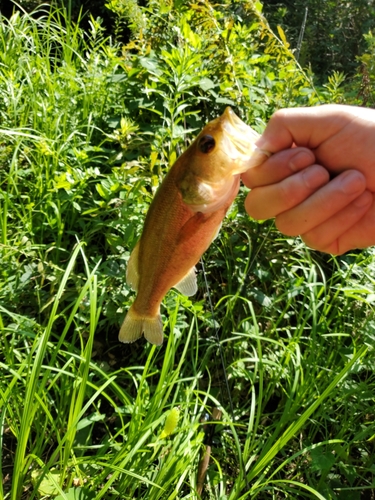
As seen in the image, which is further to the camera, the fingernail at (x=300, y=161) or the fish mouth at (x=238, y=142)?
the fingernail at (x=300, y=161)

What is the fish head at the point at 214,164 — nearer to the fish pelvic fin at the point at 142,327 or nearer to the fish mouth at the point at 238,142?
the fish mouth at the point at 238,142

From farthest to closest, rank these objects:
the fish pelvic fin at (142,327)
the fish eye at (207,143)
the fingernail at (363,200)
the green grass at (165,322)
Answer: the green grass at (165,322) < the fish pelvic fin at (142,327) < the fingernail at (363,200) < the fish eye at (207,143)

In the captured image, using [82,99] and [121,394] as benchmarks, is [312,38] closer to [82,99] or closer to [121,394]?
[82,99]

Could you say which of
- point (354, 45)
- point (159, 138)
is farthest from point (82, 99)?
point (354, 45)

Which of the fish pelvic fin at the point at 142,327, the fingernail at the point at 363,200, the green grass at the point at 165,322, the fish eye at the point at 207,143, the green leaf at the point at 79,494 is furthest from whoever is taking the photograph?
the green grass at the point at 165,322

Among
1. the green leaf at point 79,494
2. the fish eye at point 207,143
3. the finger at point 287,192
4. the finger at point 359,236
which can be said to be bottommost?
the green leaf at point 79,494

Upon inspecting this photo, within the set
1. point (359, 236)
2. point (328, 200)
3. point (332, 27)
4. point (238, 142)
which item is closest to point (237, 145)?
point (238, 142)

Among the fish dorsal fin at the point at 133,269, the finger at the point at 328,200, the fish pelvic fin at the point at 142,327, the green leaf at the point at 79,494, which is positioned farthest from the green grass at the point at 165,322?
the finger at the point at 328,200
